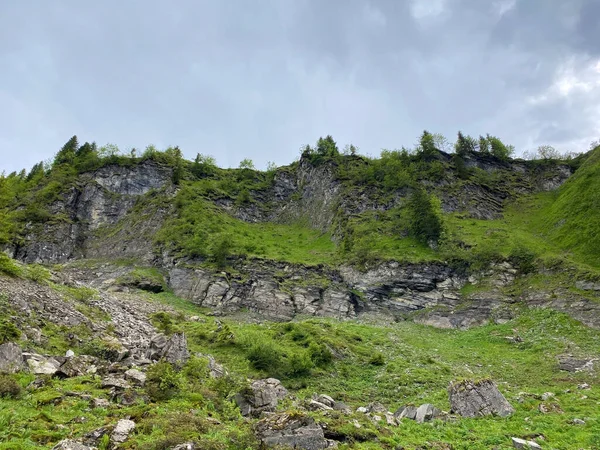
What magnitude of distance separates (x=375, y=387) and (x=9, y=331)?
63.4ft

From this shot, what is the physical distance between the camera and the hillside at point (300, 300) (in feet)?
42.7

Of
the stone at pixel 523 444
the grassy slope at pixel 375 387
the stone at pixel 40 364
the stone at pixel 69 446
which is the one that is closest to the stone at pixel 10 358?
the stone at pixel 40 364

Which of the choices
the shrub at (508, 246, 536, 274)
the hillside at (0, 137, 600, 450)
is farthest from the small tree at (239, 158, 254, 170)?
the shrub at (508, 246, 536, 274)

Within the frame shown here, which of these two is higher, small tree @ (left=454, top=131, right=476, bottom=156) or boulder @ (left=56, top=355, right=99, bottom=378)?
small tree @ (left=454, top=131, right=476, bottom=156)

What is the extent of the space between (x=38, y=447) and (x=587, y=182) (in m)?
76.4

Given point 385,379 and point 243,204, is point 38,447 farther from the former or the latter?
point 243,204

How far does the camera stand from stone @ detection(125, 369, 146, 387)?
1484 cm

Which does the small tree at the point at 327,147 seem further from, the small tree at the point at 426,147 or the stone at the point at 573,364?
the stone at the point at 573,364

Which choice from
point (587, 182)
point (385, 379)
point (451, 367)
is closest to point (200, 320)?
point (385, 379)

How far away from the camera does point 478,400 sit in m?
16.3

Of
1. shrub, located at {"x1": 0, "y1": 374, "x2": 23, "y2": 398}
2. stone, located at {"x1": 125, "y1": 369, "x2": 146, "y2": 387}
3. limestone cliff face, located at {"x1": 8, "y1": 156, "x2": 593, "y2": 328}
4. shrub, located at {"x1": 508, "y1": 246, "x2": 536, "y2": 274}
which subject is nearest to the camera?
shrub, located at {"x1": 0, "y1": 374, "x2": 23, "y2": 398}

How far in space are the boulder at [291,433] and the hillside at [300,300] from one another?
67mm

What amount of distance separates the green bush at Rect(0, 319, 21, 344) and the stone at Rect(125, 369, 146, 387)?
518 centimetres

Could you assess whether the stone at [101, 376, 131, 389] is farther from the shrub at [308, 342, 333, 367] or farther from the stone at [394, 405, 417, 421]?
the shrub at [308, 342, 333, 367]
